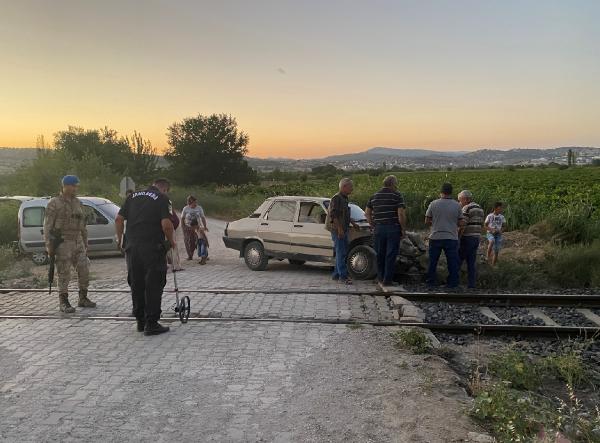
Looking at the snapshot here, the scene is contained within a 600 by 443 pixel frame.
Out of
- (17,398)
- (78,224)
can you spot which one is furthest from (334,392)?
(78,224)

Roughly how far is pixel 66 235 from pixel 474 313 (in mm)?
6297

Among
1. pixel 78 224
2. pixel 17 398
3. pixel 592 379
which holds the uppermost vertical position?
pixel 78 224

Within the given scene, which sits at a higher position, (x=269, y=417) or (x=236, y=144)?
(x=236, y=144)

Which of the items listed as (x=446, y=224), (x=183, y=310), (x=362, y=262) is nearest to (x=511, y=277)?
(x=446, y=224)

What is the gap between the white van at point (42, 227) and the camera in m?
14.9

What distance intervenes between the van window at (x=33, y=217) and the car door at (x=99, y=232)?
120 centimetres

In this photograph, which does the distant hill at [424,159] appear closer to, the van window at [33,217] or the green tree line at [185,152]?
the green tree line at [185,152]

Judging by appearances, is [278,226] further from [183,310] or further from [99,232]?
[99,232]

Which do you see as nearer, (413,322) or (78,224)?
(413,322)

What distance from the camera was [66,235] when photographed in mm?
7879

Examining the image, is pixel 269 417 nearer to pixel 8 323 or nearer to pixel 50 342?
pixel 50 342

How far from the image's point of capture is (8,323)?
7.52 m

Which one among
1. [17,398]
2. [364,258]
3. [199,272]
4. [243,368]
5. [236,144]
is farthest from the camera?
[236,144]

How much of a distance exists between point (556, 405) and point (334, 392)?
205 centimetres
